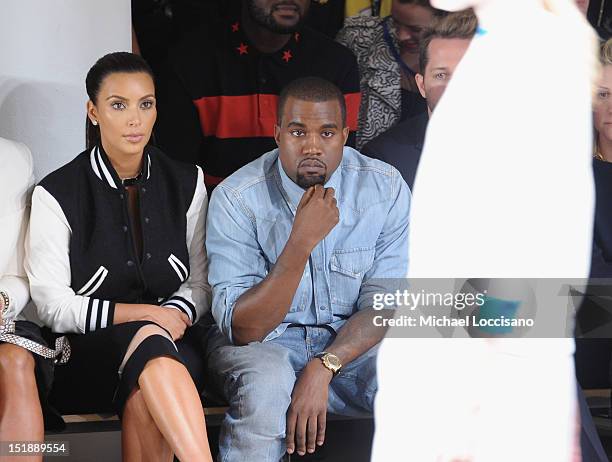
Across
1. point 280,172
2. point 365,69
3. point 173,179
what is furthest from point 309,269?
point 365,69

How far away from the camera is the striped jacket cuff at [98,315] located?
2.16m

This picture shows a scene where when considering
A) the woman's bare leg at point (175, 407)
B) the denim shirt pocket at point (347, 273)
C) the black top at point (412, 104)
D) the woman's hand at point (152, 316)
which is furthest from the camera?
the black top at point (412, 104)

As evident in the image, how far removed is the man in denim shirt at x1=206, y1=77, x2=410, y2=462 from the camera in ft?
6.95

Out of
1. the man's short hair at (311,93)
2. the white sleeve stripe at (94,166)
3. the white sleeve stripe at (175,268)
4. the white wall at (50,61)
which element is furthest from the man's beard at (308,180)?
the white wall at (50,61)

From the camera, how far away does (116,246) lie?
2.21 meters

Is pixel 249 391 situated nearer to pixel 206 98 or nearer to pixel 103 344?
pixel 103 344

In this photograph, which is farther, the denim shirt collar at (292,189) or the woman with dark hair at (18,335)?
the denim shirt collar at (292,189)

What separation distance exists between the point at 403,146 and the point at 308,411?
27.1 inches

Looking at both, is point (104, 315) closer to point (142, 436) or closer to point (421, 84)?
point (142, 436)

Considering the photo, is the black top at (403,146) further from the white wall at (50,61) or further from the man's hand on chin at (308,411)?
the white wall at (50,61)

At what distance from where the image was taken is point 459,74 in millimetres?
2275

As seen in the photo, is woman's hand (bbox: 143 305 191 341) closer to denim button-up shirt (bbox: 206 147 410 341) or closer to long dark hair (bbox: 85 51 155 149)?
denim button-up shirt (bbox: 206 147 410 341)

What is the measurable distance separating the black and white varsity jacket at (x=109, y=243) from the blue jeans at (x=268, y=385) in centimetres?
17

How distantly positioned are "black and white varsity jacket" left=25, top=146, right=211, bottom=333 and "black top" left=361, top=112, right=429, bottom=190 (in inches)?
17.6
